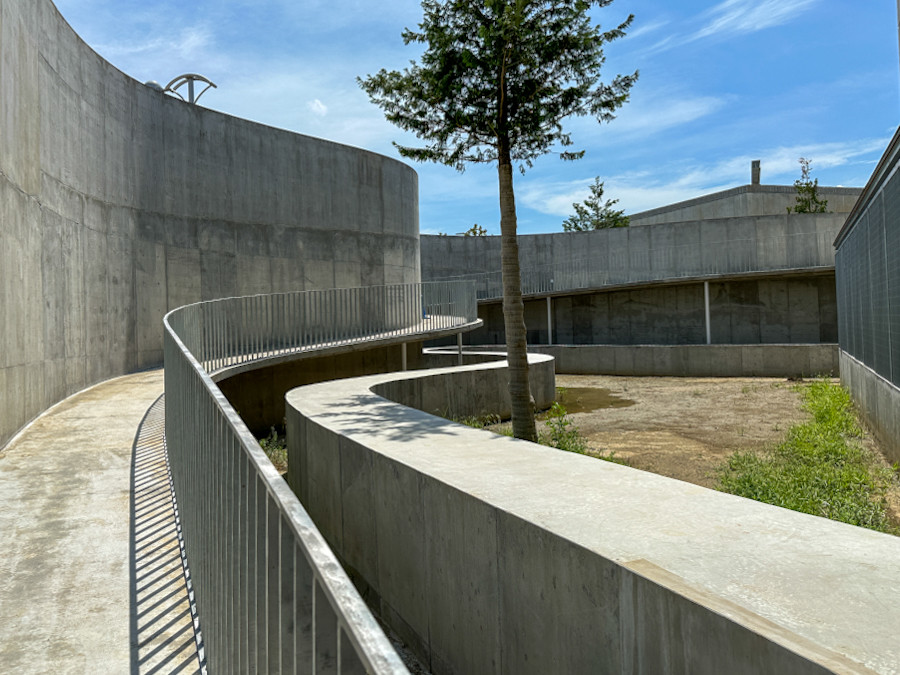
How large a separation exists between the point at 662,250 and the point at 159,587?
28.6 metres

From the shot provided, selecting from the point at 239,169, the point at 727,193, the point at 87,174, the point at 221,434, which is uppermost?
the point at 727,193

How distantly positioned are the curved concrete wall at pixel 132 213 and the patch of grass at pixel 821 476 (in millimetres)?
8078

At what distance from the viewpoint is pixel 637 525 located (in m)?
3.72

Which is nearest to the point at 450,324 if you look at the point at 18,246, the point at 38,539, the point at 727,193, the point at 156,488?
the point at 18,246

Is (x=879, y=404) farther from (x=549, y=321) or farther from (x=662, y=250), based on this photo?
(x=662, y=250)

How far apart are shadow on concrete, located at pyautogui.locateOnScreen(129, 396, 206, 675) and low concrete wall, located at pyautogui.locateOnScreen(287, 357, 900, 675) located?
1.67 m

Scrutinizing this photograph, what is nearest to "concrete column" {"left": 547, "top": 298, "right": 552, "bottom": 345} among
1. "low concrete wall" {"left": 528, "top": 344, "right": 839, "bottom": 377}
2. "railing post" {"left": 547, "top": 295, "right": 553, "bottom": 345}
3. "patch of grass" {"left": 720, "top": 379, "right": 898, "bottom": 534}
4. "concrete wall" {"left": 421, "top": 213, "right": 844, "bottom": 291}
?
"railing post" {"left": 547, "top": 295, "right": 553, "bottom": 345}

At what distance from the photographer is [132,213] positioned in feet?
47.6

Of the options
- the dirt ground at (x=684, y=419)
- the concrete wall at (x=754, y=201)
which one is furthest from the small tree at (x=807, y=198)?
the dirt ground at (x=684, y=419)

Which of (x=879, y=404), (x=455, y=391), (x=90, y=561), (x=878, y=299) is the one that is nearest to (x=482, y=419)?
(x=455, y=391)

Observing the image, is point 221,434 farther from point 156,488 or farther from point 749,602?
point 156,488

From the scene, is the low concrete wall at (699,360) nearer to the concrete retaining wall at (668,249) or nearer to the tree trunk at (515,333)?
the concrete retaining wall at (668,249)

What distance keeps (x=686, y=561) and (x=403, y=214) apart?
20.0 meters

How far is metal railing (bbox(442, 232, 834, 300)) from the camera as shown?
26.9 meters
